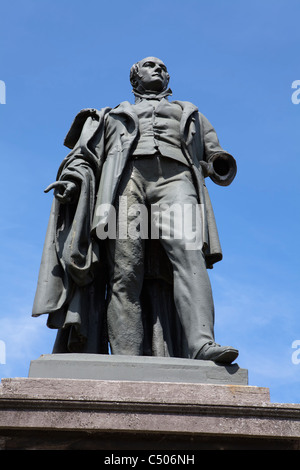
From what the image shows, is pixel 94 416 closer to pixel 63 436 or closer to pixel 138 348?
pixel 63 436

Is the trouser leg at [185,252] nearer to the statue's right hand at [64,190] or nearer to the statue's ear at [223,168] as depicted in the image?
the statue's ear at [223,168]

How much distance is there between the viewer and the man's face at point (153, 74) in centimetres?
866

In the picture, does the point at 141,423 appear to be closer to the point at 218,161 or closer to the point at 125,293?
the point at 125,293

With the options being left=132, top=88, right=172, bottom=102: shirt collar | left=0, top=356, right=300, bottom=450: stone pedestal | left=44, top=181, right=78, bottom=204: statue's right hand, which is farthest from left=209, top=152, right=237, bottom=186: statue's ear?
left=0, top=356, right=300, bottom=450: stone pedestal

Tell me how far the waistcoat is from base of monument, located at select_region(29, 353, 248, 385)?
228 cm

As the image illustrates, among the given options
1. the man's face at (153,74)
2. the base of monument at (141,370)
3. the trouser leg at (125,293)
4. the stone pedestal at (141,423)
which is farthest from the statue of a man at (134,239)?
the stone pedestal at (141,423)

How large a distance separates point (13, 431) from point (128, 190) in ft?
9.32

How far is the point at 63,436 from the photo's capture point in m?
5.77

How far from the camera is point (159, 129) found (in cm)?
805

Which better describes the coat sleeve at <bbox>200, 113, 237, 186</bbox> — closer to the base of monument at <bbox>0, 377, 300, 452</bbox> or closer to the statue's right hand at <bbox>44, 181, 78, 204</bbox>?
the statue's right hand at <bbox>44, 181, 78, 204</bbox>

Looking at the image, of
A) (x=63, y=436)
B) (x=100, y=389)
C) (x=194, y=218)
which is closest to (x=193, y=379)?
(x=100, y=389)

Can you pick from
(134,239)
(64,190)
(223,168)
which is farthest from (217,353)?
(223,168)

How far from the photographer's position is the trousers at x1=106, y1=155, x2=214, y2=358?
7.08 m
